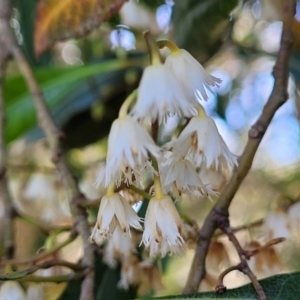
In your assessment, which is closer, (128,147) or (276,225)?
(128,147)

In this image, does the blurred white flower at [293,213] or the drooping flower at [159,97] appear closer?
the drooping flower at [159,97]

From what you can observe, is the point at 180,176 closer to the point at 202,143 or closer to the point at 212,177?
the point at 202,143

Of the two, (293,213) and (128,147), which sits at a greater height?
(128,147)

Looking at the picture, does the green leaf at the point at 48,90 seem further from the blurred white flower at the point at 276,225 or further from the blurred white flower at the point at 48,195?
the blurred white flower at the point at 276,225

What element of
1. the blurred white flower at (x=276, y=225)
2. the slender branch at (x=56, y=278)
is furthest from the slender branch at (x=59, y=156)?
the blurred white flower at (x=276, y=225)

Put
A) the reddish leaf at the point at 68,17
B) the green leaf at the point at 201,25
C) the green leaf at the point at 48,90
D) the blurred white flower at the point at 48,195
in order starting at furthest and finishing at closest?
the blurred white flower at the point at 48,195 → the green leaf at the point at 48,90 → the green leaf at the point at 201,25 → the reddish leaf at the point at 68,17

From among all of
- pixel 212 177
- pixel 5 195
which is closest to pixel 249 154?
pixel 212 177

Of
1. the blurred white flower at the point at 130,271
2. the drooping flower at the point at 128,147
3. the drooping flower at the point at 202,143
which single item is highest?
the drooping flower at the point at 128,147

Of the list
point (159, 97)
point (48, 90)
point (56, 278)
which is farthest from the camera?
point (48, 90)
